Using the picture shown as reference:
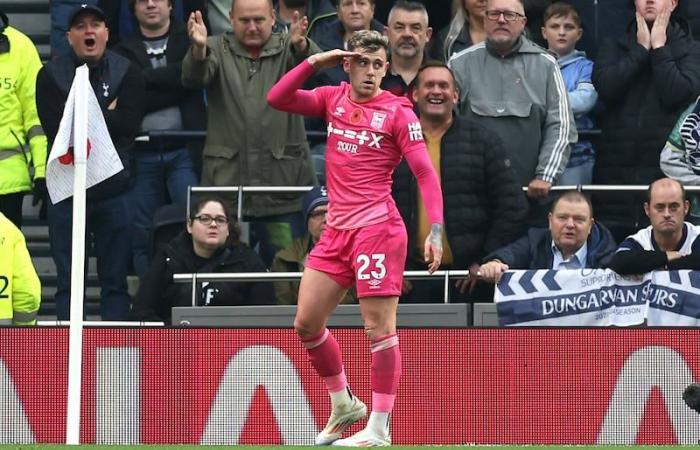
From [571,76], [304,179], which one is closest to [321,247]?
[304,179]

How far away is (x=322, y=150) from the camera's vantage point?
1312 centimetres

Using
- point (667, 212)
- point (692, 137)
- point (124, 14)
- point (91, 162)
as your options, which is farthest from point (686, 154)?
point (124, 14)

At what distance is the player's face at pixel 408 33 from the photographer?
1230cm

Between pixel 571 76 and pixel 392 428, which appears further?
pixel 571 76

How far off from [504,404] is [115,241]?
3.67 meters

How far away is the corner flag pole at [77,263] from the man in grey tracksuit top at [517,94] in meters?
3.18

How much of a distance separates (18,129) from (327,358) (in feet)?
14.5

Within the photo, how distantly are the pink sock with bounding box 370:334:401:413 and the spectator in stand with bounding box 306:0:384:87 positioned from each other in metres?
4.17

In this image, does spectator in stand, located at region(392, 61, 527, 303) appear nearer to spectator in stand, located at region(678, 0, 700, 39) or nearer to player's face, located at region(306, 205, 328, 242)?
player's face, located at region(306, 205, 328, 242)

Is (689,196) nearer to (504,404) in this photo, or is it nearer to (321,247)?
(504,404)

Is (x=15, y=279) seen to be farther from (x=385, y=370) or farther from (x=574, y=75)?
(x=574, y=75)

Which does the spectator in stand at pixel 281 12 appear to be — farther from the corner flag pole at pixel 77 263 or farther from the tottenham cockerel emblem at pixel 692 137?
the corner flag pole at pixel 77 263

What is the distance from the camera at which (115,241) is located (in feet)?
41.2

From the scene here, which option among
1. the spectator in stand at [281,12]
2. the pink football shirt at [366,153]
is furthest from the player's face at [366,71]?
the spectator in stand at [281,12]
